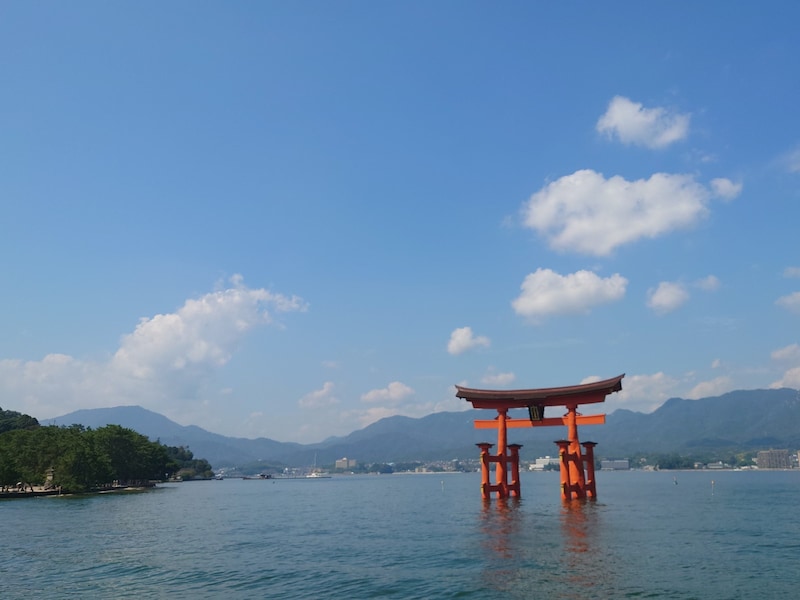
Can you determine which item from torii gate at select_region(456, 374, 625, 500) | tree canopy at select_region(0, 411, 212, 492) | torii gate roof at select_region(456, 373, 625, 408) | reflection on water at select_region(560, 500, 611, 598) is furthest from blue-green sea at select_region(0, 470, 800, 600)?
tree canopy at select_region(0, 411, 212, 492)

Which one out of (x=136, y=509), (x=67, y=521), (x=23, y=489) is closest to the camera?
(x=67, y=521)

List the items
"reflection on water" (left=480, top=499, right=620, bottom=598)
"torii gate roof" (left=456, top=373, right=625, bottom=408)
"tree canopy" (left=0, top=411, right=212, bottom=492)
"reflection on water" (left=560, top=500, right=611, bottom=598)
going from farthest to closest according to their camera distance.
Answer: "tree canopy" (left=0, top=411, right=212, bottom=492)
"torii gate roof" (left=456, top=373, right=625, bottom=408)
"reflection on water" (left=560, top=500, right=611, bottom=598)
"reflection on water" (left=480, top=499, right=620, bottom=598)

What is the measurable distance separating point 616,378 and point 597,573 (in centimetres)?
2677

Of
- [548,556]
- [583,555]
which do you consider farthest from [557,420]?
[548,556]

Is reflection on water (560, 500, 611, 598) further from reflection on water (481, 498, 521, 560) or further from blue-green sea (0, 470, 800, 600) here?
reflection on water (481, 498, 521, 560)

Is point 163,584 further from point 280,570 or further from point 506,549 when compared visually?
point 506,549

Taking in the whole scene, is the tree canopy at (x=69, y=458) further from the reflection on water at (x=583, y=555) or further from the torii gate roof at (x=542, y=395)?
the reflection on water at (x=583, y=555)

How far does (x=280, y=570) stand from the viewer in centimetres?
2258

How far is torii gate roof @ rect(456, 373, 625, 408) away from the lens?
45.5 meters

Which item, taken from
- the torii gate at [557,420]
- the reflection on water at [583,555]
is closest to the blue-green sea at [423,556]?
the reflection on water at [583,555]

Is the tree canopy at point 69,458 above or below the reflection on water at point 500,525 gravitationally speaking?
above

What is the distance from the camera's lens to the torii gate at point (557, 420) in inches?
1827

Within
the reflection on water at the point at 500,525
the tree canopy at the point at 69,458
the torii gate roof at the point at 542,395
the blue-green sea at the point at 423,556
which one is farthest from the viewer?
the tree canopy at the point at 69,458

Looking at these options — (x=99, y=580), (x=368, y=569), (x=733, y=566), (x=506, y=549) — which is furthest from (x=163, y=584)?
(x=733, y=566)
